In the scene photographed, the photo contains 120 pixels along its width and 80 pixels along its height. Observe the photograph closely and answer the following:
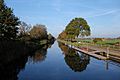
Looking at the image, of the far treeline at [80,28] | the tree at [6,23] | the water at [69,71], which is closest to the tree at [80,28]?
the far treeline at [80,28]

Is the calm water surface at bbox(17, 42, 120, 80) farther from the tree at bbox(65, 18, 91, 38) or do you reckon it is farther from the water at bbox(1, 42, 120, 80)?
the tree at bbox(65, 18, 91, 38)

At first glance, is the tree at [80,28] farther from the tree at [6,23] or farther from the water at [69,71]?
the water at [69,71]

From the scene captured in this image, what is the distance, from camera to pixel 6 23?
4550 centimetres

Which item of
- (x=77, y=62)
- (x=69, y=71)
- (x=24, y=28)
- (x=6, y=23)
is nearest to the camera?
(x=69, y=71)

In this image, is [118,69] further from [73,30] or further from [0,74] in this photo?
[73,30]

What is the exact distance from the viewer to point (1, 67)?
2611cm

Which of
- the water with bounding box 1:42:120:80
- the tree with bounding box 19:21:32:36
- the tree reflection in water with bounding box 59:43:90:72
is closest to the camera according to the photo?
the water with bounding box 1:42:120:80

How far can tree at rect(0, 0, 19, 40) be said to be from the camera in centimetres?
4400

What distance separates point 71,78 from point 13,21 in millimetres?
29131

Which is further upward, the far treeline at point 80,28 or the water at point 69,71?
the far treeline at point 80,28

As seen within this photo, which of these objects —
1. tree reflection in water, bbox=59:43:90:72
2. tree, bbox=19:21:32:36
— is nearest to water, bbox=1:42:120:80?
tree reflection in water, bbox=59:43:90:72

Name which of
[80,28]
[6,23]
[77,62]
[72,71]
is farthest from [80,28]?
[72,71]

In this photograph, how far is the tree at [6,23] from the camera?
44000mm

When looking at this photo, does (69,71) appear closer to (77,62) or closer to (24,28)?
(77,62)
